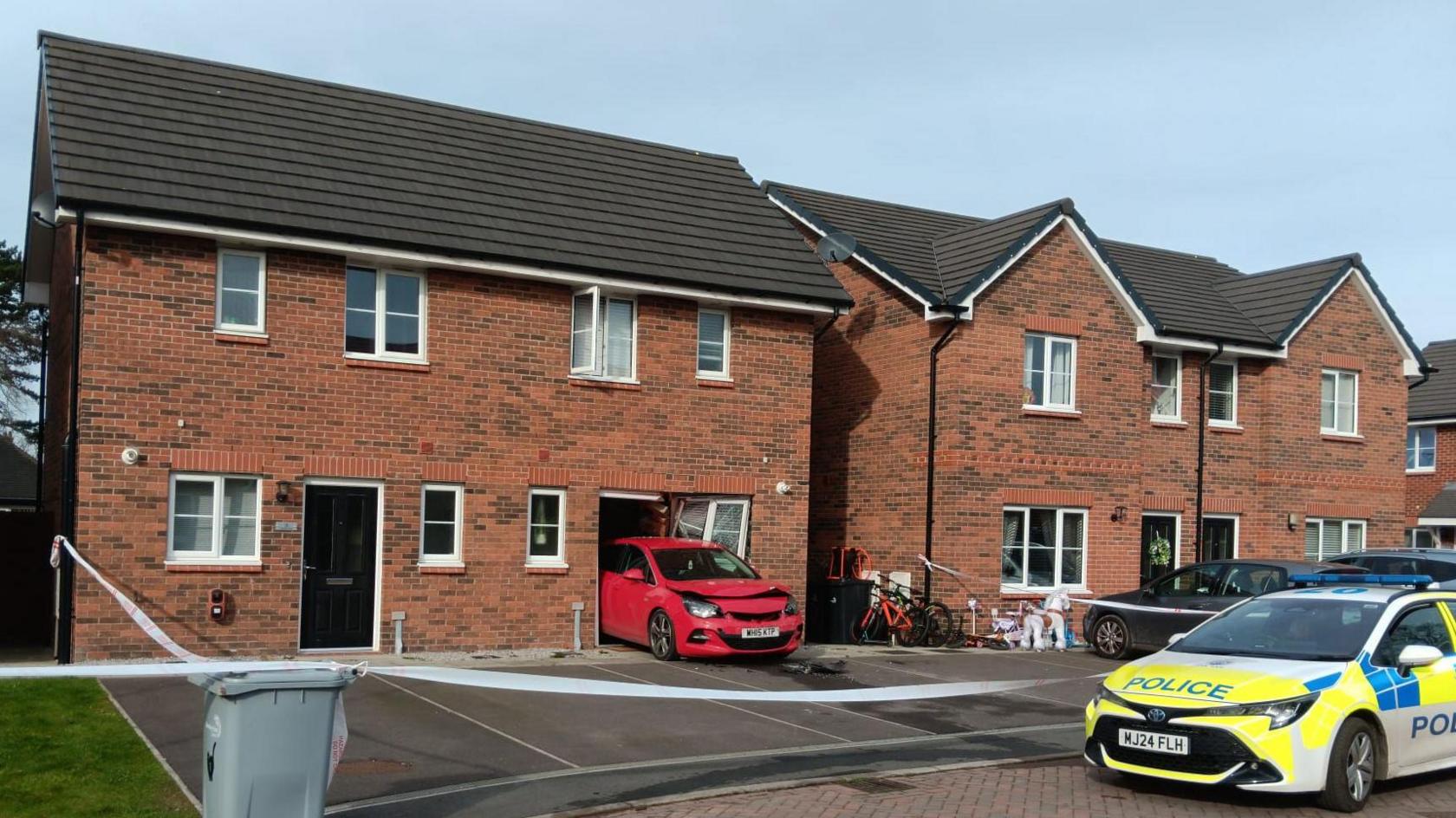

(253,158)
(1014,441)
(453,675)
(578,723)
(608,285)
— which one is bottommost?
(578,723)

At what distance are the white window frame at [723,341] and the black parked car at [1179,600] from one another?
6289mm

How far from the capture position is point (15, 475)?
103 feet

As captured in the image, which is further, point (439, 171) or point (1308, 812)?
point (439, 171)

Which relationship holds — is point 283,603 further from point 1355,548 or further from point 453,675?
point 1355,548

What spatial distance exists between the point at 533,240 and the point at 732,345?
333cm

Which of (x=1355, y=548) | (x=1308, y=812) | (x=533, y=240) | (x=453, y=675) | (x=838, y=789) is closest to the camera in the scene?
(x=453, y=675)

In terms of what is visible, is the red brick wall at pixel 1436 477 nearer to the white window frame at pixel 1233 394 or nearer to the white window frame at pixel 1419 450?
the white window frame at pixel 1419 450

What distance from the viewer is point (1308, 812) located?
923 cm

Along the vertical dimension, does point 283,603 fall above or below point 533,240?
below

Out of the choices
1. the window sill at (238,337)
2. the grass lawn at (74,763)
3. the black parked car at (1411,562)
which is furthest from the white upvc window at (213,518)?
the black parked car at (1411,562)

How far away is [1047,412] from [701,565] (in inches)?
281

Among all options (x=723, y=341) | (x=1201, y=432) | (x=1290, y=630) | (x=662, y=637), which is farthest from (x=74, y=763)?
(x=1201, y=432)

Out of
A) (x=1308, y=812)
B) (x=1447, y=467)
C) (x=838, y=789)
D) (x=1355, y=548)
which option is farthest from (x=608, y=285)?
(x=1447, y=467)

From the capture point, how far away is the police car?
9.13 meters
